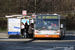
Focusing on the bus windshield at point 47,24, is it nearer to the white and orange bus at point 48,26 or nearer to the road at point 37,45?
the white and orange bus at point 48,26

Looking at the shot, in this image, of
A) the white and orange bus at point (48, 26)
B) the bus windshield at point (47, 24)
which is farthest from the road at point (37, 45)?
the bus windshield at point (47, 24)

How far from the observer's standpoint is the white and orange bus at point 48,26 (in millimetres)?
23094

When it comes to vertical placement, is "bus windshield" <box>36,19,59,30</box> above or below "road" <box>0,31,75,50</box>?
above

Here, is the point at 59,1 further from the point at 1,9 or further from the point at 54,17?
the point at 54,17

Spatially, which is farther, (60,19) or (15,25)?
(15,25)

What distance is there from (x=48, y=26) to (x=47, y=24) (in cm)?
25

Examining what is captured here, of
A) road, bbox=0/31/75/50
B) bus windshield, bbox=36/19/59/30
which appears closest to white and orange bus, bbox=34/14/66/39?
bus windshield, bbox=36/19/59/30

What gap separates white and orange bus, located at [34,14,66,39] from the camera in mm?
23094

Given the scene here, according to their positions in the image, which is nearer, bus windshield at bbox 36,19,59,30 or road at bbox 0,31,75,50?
road at bbox 0,31,75,50

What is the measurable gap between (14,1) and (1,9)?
3274 millimetres

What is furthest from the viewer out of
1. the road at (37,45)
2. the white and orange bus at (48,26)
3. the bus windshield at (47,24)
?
the bus windshield at (47,24)

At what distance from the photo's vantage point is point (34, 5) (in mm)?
50719

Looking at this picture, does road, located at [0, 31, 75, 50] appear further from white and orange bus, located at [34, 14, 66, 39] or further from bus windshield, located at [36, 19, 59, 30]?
bus windshield, located at [36, 19, 59, 30]

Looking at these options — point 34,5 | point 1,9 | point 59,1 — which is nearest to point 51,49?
point 34,5
